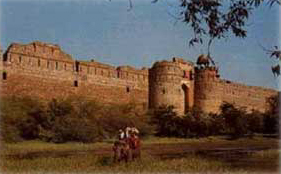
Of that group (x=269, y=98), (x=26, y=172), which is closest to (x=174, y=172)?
(x=26, y=172)

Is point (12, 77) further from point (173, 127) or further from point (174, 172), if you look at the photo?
point (174, 172)

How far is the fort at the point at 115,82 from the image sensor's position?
22.9m

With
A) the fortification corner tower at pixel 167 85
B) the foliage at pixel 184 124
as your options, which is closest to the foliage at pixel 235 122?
the foliage at pixel 184 124

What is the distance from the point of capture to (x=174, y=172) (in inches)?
337

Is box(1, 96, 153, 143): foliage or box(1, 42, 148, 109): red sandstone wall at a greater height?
box(1, 42, 148, 109): red sandstone wall

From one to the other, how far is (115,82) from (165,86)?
3.04m

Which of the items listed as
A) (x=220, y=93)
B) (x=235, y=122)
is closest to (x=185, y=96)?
(x=220, y=93)

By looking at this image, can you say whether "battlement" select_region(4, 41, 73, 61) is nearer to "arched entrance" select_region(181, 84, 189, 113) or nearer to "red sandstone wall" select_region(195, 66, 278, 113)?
"red sandstone wall" select_region(195, 66, 278, 113)

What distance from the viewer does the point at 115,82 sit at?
90.6 feet

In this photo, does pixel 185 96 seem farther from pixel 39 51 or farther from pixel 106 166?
pixel 106 166

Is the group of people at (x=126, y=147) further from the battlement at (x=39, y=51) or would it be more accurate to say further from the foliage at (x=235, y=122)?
the foliage at (x=235, y=122)

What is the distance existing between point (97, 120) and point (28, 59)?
12.9ft

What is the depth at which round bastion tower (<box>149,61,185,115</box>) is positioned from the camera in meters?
29.1

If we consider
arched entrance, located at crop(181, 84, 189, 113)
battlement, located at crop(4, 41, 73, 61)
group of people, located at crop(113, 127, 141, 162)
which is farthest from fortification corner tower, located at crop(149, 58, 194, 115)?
group of people, located at crop(113, 127, 141, 162)
